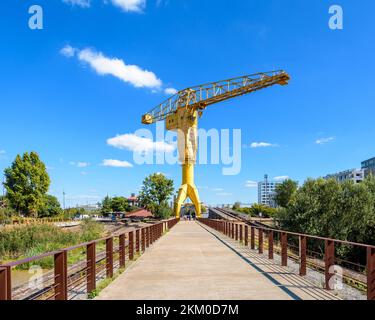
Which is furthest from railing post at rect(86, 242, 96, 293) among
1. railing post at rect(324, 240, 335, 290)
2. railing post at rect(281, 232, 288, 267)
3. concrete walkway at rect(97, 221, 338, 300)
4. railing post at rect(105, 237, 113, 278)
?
railing post at rect(281, 232, 288, 267)

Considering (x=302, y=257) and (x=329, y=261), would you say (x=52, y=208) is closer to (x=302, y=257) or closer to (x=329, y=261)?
(x=302, y=257)

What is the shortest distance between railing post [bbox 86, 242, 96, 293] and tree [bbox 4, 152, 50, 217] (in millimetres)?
56607

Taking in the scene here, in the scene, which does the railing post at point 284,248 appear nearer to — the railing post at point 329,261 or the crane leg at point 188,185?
the railing post at point 329,261

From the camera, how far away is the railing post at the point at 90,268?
6.62 meters

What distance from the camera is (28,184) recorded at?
60.0 m

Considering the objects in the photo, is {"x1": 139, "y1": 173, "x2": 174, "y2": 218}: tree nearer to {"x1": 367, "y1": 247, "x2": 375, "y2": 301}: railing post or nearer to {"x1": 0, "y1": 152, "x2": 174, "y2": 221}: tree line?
{"x1": 0, "y1": 152, "x2": 174, "y2": 221}: tree line

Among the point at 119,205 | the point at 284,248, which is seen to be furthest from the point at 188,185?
the point at 119,205

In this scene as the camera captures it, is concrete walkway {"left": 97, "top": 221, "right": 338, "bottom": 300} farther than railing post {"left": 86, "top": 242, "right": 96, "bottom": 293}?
No

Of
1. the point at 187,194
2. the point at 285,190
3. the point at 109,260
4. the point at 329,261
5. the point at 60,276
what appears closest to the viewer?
the point at 60,276

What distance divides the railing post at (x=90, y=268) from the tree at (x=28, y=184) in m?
56.6

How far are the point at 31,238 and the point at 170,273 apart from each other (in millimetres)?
16659

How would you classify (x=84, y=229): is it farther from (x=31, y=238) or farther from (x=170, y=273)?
(x=170, y=273)

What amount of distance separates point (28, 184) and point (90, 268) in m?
58.4

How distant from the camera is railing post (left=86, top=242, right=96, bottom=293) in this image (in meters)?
6.62
